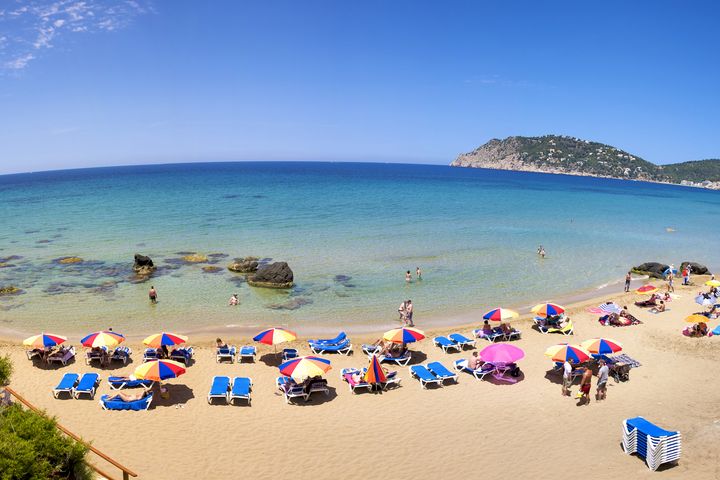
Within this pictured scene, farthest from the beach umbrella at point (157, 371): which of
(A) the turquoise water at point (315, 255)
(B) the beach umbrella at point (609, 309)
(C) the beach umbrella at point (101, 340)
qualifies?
(B) the beach umbrella at point (609, 309)

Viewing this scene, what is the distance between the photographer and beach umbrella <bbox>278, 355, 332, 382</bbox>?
13.0 meters

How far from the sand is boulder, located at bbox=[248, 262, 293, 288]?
10.4m

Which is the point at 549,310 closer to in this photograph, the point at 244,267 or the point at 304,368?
the point at 304,368

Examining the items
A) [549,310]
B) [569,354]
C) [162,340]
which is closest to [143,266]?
[162,340]

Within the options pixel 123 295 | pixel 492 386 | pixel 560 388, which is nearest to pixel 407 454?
pixel 492 386

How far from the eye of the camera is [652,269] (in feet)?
103

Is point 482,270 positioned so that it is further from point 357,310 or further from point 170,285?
point 170,285

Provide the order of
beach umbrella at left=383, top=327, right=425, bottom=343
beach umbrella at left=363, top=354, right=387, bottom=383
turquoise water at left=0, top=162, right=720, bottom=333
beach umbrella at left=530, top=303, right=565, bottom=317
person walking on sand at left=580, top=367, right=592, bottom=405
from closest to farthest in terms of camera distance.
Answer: person walking on sand at left=580, top=367, right=592, bottom=405 < beach umbrella at left=363, top=354, right=387, bottom=383 < beach umbrella at left=383, top=327, right=425, bottom=343 < beach umbrella at left=530, top=303, right=565, bottom=317 < turquoise water at left=0, top=162, right=720, bottom=333

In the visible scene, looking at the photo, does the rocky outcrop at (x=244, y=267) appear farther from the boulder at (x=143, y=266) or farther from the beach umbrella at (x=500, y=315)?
the beach umbrella at (x=500, y=315)

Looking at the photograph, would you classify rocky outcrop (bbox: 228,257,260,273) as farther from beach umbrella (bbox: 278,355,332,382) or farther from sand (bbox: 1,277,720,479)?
beach umbrella (bbox: 278,355,332,382)

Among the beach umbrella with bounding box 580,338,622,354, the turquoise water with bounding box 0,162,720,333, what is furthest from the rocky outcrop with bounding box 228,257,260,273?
the beach umbrella with bounding box 580,338,622,354

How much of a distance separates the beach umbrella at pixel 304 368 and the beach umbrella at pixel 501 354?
16.8 feet

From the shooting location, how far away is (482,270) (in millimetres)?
30703

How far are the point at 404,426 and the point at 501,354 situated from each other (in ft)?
14.0
